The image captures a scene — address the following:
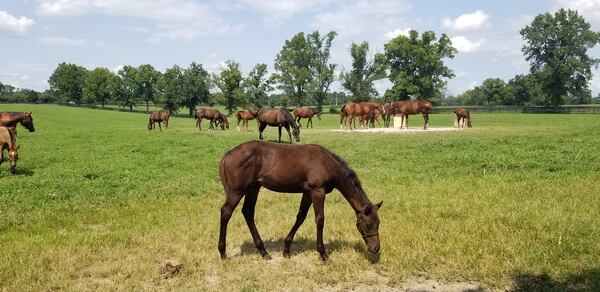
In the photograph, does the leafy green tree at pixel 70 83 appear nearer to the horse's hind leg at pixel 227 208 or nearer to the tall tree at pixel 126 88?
the tall tree at pixel 126 88

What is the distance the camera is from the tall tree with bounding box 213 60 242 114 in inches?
3484

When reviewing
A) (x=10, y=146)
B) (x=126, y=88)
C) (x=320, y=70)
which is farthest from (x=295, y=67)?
(x=10, y=146)

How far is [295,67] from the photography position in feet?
301

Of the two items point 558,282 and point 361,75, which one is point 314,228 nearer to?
point 558,282

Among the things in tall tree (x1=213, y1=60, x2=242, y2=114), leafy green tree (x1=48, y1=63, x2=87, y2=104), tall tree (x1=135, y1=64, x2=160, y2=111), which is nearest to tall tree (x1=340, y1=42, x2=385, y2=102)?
tall tree (x1=213, y1=60, x2=242, y2=114)

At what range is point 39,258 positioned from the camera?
6.64 metres

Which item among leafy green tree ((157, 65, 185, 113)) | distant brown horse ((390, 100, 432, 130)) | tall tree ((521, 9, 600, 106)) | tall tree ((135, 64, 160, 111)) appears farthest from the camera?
tall tree ((135, 64, 160, 111))

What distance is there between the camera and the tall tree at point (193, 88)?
85.3 meters

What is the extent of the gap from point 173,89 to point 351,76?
3737 centimetres

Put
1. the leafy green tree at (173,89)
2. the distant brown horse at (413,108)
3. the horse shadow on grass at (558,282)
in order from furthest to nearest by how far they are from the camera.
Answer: the leafy green tree at (173,89) < the distant brown horse at (413,108) < the horse shadow on grass at (558,282)

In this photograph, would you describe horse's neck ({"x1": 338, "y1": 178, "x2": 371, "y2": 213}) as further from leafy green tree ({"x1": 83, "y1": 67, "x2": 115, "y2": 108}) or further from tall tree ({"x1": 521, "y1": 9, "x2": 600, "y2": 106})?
leafy green tree ({"x1": 83, "y1": 67, "x2": 115, "y2": 108})

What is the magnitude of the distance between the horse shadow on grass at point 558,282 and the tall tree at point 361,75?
3338 inches

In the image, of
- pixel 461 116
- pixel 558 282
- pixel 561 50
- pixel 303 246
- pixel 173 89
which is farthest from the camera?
pixel 173 89

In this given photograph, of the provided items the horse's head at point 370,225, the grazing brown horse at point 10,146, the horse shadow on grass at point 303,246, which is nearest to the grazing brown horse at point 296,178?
the horse's head at point 370,225
